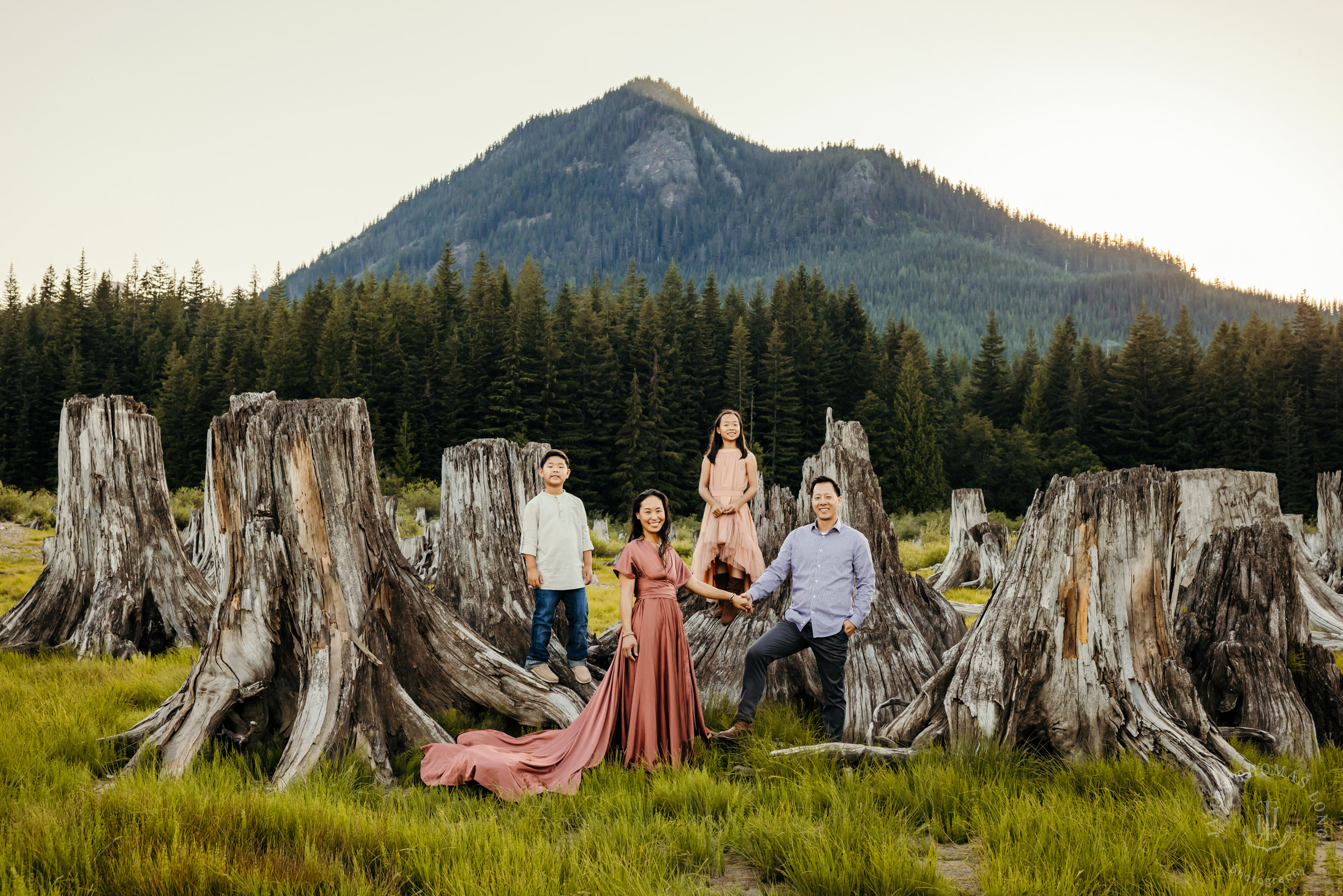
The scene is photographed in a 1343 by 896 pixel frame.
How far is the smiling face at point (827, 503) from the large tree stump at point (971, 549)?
9245mm

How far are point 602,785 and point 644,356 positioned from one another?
4450cm

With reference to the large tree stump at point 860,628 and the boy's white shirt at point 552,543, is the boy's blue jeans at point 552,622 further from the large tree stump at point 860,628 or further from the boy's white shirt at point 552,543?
the large tree stump at point 860,628

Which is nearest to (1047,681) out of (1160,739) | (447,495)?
(1160,739)

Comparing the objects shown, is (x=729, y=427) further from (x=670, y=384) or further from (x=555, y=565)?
(x=670, y=384)

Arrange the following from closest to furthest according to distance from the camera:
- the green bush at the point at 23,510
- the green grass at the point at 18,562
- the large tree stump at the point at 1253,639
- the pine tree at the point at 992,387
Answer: the large tree stump at the point at 1253,639, the green grass at the point at 18,562, the green bush at the point at 23,510, the pine tree at the point at 992,387

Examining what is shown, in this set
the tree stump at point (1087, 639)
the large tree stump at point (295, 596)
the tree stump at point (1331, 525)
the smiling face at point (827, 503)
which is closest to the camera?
Answer: the tree stump at point (1087, 639)

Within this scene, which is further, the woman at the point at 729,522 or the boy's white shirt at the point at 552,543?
the woman at the point at 729,522

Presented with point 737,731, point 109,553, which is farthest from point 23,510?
point 737,731

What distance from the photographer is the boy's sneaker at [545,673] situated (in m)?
5.57

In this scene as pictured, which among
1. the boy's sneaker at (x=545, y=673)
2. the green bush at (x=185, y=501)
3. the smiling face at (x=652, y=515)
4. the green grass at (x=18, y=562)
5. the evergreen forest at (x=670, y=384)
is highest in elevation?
the evergreen forest at (x=670, y=384)

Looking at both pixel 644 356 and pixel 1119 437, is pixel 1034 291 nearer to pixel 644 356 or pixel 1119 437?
pixel 1119 437

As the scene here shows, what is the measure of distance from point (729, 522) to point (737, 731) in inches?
73.2

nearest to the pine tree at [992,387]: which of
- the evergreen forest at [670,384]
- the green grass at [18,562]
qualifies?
the evergreen forest at [670,384]

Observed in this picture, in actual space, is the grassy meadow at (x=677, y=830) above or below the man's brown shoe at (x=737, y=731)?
above
